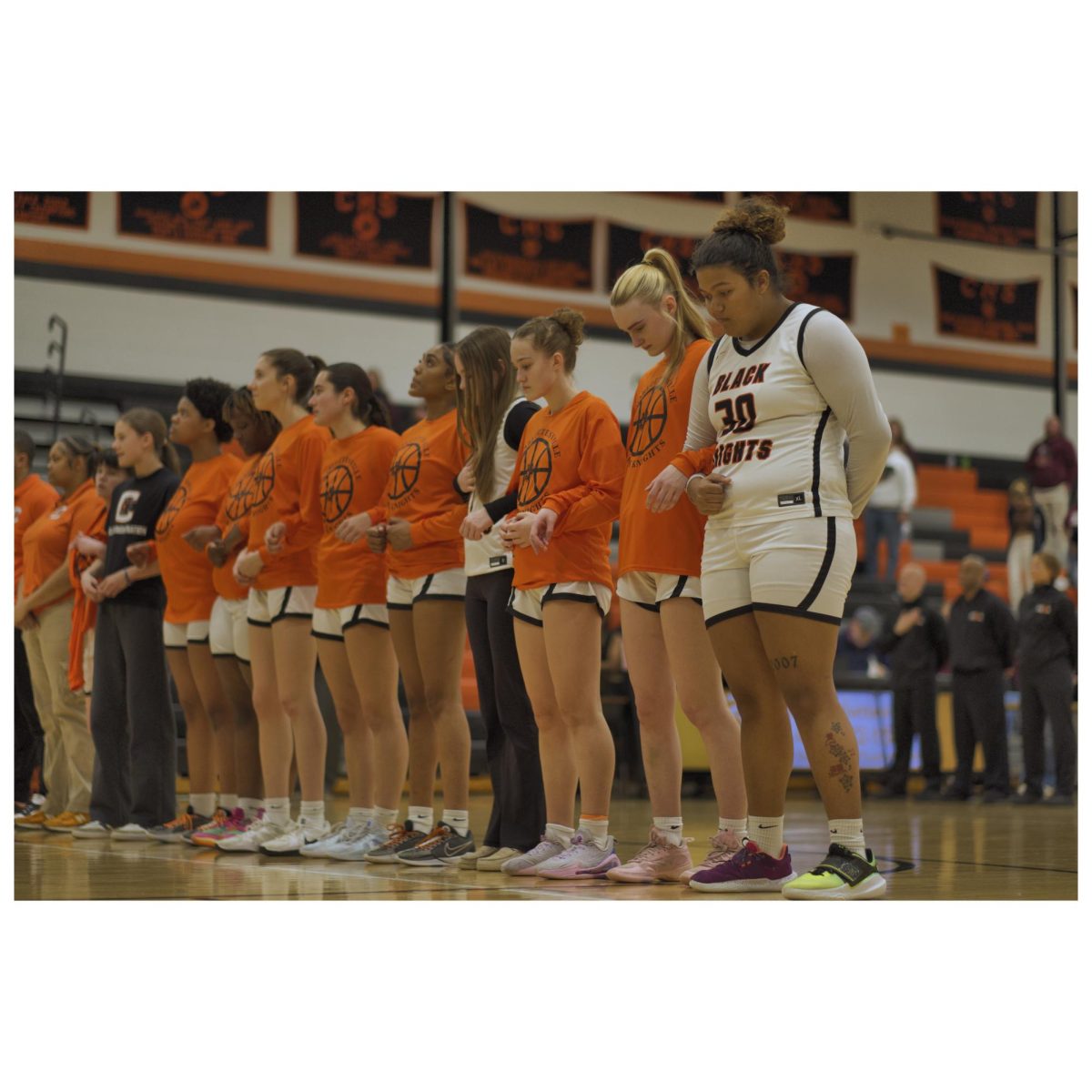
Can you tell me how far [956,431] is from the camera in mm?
19766

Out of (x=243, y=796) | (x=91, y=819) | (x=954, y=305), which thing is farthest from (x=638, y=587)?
(x=954, y=305)

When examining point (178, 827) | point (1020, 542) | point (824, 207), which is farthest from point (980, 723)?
point (824, 207)

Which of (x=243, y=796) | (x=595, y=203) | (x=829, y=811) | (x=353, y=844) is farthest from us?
(x=595, y=203)

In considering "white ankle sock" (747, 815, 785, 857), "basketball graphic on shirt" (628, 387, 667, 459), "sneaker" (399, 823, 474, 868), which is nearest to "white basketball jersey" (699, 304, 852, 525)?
"basketball graphic on shirt" (628, 387, 667, 459)

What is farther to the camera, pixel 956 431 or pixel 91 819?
pixel 956 431

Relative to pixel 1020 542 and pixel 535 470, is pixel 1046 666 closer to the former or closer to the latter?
pixel 1020 542

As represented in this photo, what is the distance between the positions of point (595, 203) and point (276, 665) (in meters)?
12.7

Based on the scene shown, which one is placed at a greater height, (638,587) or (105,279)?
(105,279)

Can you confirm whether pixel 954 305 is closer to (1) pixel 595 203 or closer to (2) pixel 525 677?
(1) pixel 595 203

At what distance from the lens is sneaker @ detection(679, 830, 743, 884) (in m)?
3.62

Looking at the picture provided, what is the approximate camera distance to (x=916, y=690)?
405 inches

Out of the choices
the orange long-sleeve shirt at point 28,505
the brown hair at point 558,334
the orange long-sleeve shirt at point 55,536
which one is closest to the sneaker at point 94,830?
the orange long-sleeve shirt at point 55,536

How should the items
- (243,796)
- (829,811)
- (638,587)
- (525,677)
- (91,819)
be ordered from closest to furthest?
(829,811) < (638,587) < (525,677) < (243,796) < (91,819)

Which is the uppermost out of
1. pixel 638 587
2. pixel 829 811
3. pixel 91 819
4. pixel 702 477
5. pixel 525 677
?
pixel 702 477
